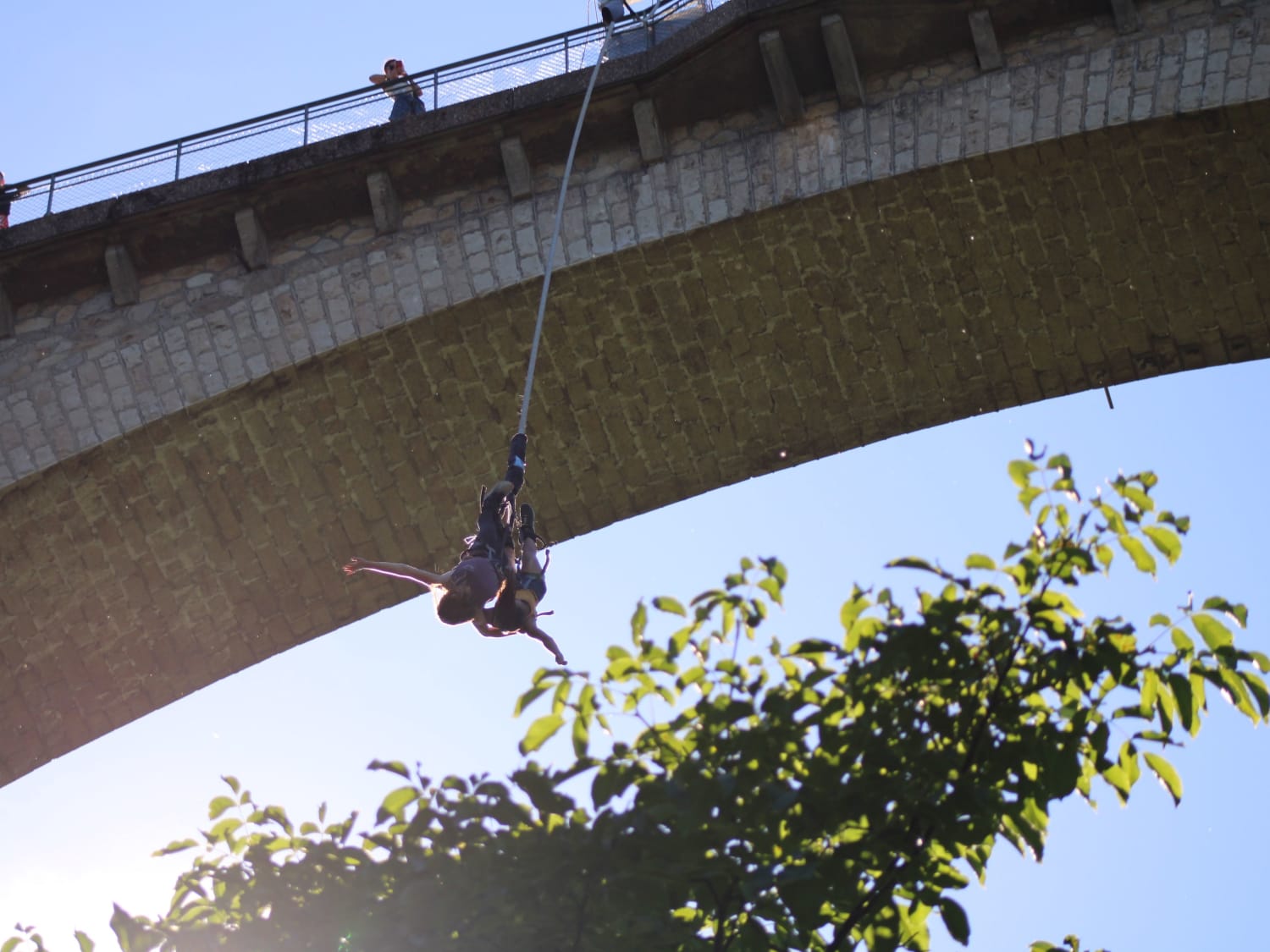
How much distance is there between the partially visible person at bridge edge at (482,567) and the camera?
623cm

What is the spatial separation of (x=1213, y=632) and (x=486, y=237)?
723 cm

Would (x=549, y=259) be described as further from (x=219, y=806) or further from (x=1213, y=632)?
→ (x=1213, y=632)

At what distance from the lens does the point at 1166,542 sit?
4.59 m

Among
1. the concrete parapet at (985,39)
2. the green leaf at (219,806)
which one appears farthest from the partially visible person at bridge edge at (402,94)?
the green leaf at (219,806)

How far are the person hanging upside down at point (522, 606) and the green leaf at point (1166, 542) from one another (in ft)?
9.00

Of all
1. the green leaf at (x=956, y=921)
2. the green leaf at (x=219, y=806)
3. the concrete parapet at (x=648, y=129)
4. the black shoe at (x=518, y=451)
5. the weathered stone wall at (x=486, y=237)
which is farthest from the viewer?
the concrete parapet at (x=648, y=129)

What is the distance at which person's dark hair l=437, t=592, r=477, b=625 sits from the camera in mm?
6203

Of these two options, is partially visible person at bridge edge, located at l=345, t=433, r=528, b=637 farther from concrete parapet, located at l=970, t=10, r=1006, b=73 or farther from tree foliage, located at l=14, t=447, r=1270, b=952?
concrete parapet, located at l=970, t=10, r=1006, b=73

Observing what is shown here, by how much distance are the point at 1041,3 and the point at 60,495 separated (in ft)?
25.1

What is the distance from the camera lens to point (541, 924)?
4.35 metres

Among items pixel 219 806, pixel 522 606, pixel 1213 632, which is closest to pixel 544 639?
pixel 522 606

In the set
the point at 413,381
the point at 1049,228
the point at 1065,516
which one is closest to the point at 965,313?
the point at 1049,228

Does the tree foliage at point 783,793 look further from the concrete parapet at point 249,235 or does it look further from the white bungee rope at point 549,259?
the concrete parapet at point 249,235

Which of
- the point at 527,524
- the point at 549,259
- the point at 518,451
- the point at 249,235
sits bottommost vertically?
the point at 527,524
